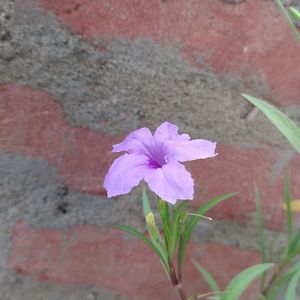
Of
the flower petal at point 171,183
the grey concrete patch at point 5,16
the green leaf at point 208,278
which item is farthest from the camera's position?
the green leaf at point 208,278

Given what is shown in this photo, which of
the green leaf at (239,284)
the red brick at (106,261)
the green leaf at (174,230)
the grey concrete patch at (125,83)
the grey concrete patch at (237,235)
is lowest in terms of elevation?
the red brick at (106,261)

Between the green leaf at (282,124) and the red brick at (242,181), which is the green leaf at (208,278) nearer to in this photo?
the red brick at (242,181)

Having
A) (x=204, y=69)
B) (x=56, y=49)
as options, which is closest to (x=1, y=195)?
(x=56, y=49)

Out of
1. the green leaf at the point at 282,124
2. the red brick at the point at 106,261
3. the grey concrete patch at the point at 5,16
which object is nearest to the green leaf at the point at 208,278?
the red brick at the point at 106,261

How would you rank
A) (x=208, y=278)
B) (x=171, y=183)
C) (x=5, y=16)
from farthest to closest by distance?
(x=208, y=278) < (x=5, y=16) < (x=171, y=183)

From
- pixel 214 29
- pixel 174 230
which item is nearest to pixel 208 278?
pixel 174 230

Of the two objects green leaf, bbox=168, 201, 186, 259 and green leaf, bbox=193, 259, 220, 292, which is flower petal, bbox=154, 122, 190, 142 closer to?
green leaf, bbox=168, 201, 186, 259

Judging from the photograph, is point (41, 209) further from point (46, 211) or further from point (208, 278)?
point (208, 278)
